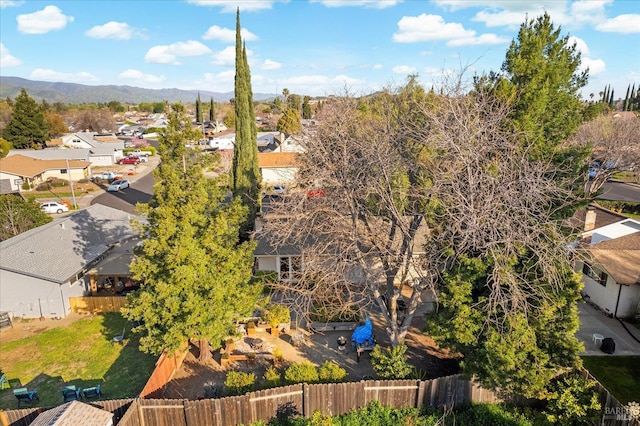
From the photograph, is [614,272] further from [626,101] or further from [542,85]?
[626,101]

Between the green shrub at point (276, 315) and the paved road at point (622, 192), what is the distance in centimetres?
3626

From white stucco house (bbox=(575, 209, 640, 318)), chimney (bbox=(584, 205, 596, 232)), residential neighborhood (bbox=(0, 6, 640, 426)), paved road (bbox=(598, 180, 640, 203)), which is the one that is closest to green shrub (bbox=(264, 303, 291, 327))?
residential neighborhood (bbox=(0, 6, 640, 426))

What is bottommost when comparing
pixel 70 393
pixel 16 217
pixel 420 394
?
pixel 70 393

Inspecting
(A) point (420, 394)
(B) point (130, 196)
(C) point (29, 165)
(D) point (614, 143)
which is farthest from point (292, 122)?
(C) point (29, 165)

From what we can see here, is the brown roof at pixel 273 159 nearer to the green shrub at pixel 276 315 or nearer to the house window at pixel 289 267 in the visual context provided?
the house window at pixel 289 267

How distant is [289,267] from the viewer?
899 inches

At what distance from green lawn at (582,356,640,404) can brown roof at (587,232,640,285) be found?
390cm

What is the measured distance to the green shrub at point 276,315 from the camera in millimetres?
17781

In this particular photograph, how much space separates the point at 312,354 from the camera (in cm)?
1641

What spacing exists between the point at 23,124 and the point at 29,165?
20.6 m

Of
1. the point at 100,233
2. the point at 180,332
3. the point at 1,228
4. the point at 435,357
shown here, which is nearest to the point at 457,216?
the point at 435,357

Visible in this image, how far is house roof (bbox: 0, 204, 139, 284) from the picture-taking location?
19156mm

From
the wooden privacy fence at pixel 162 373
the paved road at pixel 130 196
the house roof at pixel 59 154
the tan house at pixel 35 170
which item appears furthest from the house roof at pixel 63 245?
the house roof at pixel 59 154

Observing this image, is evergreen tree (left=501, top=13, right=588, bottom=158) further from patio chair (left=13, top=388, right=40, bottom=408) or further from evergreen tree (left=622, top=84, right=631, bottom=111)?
evergreen tree (left=622, top=84, right=631, bottom=111)
